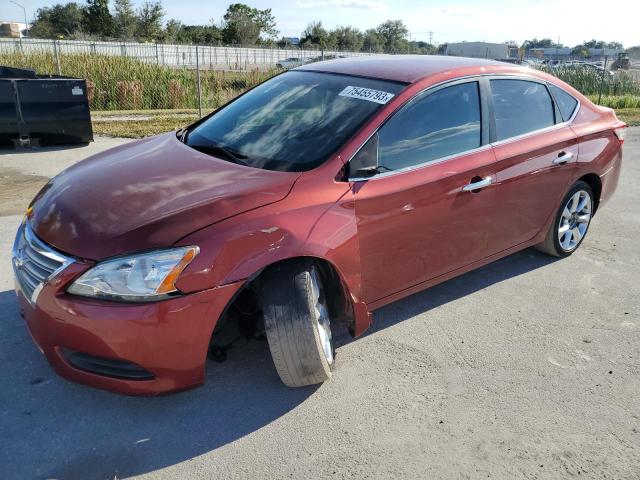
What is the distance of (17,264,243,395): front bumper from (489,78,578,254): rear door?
2.22 m

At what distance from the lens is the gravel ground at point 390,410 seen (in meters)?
2.57

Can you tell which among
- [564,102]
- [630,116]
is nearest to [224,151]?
[564,102]

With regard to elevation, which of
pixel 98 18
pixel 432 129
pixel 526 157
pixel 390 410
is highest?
pixel 98 18

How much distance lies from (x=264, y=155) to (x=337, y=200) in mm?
609

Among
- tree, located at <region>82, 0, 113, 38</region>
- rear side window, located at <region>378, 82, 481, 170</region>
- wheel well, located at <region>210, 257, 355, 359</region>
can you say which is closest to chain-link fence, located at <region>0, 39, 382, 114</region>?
rear side window, located at <region>378, 82, 481, 170</region>

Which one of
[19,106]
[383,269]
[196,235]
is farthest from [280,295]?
[19,106]

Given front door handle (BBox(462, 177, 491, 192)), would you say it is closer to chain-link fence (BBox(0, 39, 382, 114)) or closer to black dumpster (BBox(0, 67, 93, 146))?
black dumpster (BBox(0, 67, 93, 146))

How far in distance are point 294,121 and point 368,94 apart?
0.50 meters

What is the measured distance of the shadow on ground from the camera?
2.55 metres

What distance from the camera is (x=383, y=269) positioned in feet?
10.9

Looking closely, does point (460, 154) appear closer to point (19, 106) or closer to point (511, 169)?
point (511, 169)

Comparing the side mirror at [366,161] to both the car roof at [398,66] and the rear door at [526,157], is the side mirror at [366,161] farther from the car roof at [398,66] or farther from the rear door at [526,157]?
the rear door at [526,157]

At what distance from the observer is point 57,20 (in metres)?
68.9

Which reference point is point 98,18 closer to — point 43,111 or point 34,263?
point 43,111
